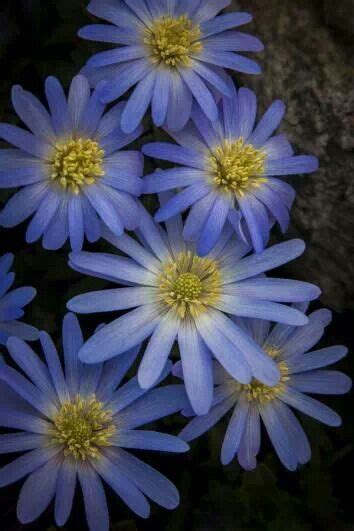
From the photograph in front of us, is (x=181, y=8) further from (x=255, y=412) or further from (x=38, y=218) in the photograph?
(x=255, y=412)

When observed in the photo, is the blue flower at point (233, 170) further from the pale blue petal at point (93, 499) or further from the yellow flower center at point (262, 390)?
the pale blue petal at point (93, 499)

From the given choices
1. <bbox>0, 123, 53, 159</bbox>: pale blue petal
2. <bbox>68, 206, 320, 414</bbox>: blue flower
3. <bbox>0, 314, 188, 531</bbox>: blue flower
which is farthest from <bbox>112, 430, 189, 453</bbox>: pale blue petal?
<bbox>0, 123, 53, 159</bbox>: pale blue petal

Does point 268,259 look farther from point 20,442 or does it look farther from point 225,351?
point 20,442

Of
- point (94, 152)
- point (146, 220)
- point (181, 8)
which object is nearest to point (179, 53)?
point (181, 8)

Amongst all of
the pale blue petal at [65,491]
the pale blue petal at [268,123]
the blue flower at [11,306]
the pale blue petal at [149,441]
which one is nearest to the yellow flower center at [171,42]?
the pale blue petal at [268,123]

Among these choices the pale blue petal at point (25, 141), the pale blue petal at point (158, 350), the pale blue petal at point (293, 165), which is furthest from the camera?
the pale blue petal at point (293, 165)

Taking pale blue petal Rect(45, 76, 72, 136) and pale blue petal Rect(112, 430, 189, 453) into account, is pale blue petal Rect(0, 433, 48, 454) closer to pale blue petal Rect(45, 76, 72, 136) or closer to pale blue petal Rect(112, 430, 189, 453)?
pale blue petal Rect(112, 430, 189, 453)

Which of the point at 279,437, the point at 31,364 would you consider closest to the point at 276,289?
the point at 279,437
